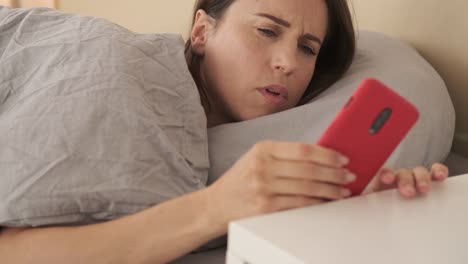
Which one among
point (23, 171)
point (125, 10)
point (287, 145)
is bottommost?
point (125, 10)

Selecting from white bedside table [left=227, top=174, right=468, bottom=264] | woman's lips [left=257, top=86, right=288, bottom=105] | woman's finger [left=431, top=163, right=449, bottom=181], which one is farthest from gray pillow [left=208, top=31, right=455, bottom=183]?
white bedside table [left=227, top=174, right=468, bottom=264]

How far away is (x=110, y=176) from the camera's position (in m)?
0.69

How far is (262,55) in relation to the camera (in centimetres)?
95

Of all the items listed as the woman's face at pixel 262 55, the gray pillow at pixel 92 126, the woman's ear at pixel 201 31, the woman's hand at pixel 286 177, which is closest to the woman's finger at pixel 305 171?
the woman's hand at pixel 286 177

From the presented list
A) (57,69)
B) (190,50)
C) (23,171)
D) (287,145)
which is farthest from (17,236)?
(190,50)

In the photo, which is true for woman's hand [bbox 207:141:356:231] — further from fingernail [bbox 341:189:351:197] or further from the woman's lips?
the woman's lips

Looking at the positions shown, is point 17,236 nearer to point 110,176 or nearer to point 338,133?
point 110,176

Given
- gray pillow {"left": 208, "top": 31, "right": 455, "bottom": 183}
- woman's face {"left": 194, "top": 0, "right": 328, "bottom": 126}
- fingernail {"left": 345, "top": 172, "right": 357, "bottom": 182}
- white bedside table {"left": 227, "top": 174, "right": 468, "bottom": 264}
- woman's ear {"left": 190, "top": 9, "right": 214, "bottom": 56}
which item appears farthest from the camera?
woman's ear {"left": 190, "top": 9, "right": 214, "bottom": 56}

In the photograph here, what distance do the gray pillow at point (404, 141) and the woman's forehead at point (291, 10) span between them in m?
0.12

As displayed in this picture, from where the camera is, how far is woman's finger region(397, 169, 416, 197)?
569mm

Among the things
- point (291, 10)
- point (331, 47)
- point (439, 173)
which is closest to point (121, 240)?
point (439, 173)

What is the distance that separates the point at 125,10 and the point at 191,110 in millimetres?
1251

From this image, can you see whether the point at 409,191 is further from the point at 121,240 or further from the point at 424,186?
the point at 121,240

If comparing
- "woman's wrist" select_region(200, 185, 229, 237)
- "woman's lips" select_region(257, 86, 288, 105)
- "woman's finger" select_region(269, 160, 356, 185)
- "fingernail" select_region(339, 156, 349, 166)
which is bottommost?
"woman's lips" select_region(257, 86, 288, 105)
